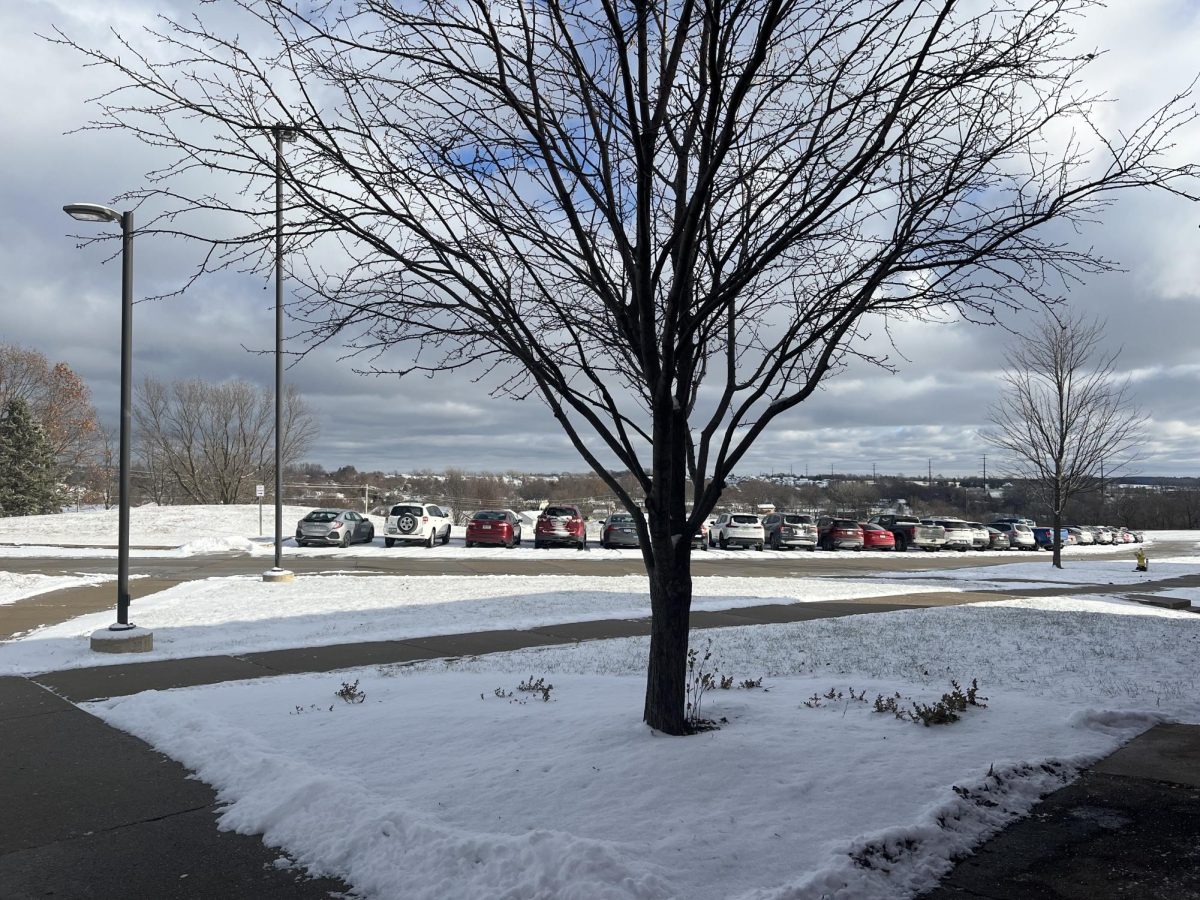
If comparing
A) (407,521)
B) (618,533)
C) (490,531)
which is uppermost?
(407,521)

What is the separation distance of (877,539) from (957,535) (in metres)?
6.79

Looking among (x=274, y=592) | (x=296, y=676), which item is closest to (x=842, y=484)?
(x=274, y=592)

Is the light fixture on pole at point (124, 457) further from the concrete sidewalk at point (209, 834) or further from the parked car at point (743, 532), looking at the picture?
the parked car at point (743, 532)

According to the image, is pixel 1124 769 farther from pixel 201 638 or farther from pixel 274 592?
pixel 274 592

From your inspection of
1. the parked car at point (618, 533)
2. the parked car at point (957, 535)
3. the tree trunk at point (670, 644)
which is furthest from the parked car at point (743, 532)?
the tree trunk at point (670, 644)

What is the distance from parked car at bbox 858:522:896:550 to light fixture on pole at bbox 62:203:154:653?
34127 millimetres

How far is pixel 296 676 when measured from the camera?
28.1 ft

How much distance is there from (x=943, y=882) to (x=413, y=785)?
105 inches

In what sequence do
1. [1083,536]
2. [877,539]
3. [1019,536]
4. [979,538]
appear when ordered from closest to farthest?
[877,539] → [979,538] → [1019,536] → [1083,536]

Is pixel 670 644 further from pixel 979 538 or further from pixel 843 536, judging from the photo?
pixel 979 538

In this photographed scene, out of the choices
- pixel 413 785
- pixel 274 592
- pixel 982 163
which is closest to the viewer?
pixel 413 785

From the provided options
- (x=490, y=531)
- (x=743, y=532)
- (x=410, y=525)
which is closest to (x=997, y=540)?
(x=743, y=532)

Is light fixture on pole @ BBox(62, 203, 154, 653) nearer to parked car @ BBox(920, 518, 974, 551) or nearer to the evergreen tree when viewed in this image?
parked car @ BBox(920, 518, 974, 551)

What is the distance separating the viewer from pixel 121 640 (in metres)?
9.85
